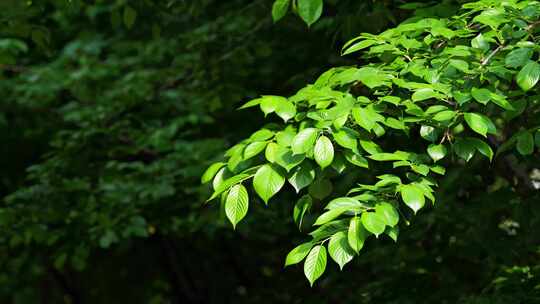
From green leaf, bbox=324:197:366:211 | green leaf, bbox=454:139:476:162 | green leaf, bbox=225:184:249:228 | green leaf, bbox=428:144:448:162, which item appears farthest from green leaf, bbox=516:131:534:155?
green leaf, bbox=225:184:249:228

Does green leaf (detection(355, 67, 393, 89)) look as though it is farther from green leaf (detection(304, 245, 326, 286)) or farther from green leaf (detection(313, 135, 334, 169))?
green leaf (detection(304, 245, 326, 286))

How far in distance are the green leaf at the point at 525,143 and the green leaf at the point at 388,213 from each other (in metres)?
A: 0.57

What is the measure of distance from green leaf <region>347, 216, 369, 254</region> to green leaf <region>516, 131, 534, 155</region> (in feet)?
2.29

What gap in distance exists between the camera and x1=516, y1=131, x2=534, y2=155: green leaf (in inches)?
94.1

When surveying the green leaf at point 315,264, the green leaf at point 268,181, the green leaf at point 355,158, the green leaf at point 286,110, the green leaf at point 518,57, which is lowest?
the green leaf at point 315,264

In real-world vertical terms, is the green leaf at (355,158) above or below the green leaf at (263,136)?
below

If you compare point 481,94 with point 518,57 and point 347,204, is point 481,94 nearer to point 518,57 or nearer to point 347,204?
point 518,57

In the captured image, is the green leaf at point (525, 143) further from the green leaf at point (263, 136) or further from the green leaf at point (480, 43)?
the green leaf at point (263, 136)

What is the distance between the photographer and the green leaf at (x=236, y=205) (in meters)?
2.11

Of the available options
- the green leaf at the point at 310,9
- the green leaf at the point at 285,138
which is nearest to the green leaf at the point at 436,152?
the green leaf at the point at 285,138

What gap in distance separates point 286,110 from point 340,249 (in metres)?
0.52

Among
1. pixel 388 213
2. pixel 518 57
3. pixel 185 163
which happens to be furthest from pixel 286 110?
pixel 185 163

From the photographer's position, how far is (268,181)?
2.12 metres

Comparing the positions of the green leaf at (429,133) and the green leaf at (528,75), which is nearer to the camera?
the green leaf at (528,75)
